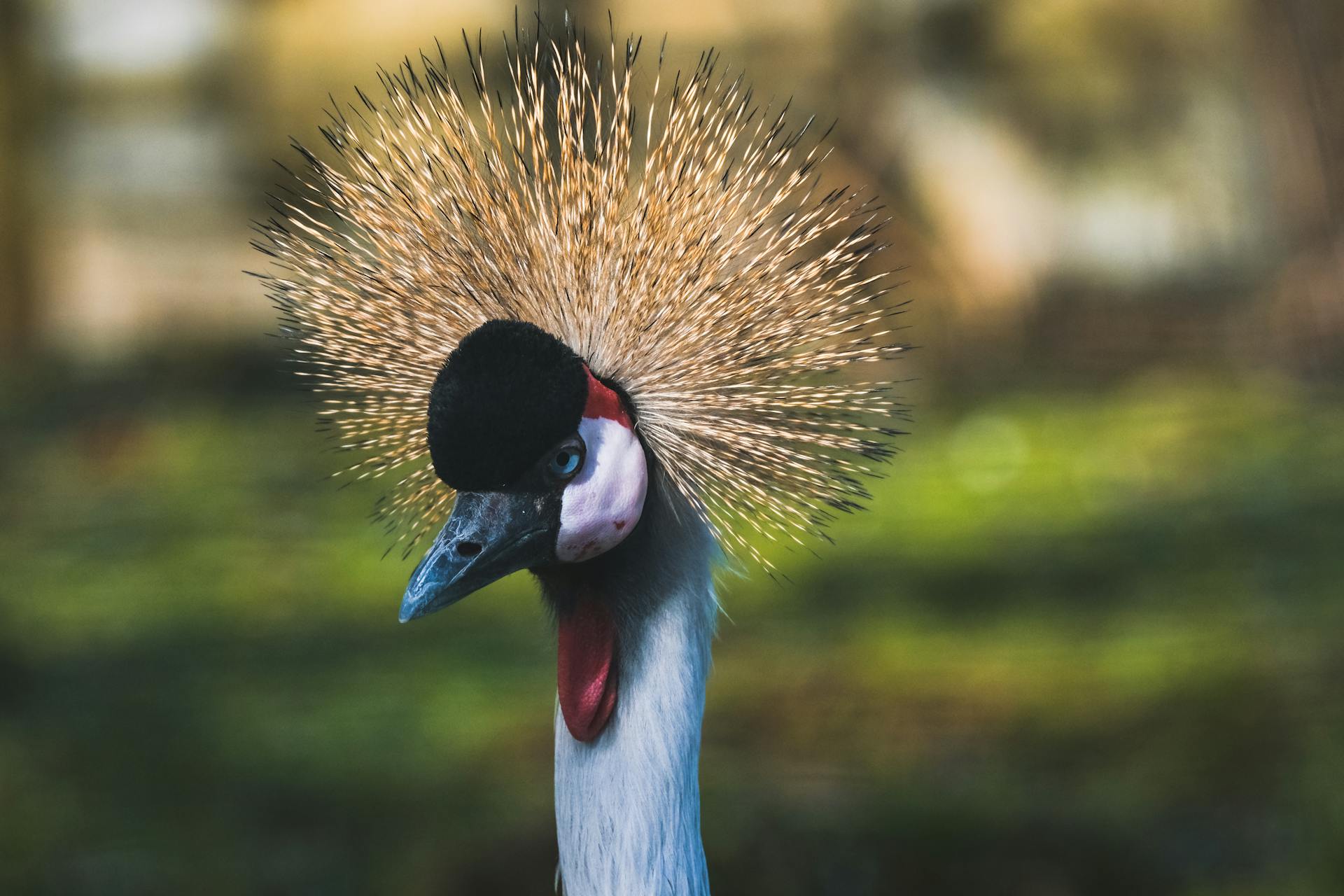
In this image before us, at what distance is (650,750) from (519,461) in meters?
0.25

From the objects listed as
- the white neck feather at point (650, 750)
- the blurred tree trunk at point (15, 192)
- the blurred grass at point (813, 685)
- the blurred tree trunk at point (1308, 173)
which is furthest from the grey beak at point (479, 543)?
the blurred tree trunk at point (15, 192)

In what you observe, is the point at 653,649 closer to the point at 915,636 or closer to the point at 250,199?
the point at 915,636

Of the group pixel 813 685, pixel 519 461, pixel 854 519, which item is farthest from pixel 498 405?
pixel 854 519

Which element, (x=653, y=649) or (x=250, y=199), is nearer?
(x=653, y=649)

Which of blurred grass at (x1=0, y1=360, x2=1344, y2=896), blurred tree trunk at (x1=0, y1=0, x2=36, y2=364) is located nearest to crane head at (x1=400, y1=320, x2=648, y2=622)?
blurred grass at (x1=0, y1=360, x2=1344, y2=896)

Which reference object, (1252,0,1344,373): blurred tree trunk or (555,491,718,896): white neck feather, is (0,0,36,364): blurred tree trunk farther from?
(555,491,718,896): white neck feather

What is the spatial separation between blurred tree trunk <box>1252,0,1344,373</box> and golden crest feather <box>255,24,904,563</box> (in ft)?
12.0

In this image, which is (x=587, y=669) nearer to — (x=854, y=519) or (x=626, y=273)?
(x=626, y=273)

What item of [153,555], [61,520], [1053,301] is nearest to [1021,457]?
[1053,301]

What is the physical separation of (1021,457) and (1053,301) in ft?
3.33

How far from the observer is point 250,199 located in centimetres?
486

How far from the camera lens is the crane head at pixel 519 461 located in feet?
3.26

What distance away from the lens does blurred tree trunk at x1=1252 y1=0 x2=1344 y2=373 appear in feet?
14.3

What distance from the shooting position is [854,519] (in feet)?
11.3
